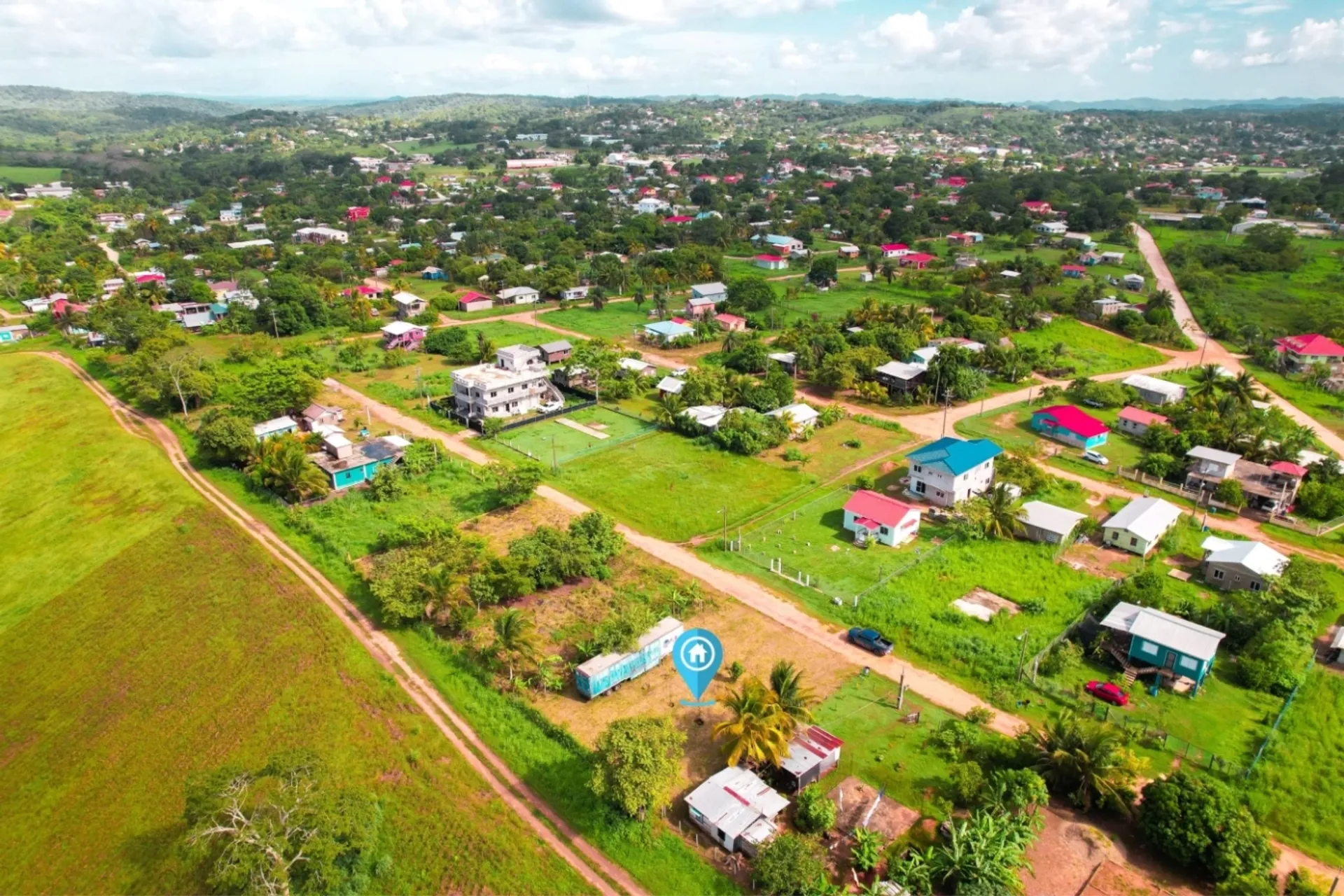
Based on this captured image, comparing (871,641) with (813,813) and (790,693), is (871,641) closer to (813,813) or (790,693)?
(790,693)

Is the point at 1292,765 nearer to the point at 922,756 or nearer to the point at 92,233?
the point at 922,756

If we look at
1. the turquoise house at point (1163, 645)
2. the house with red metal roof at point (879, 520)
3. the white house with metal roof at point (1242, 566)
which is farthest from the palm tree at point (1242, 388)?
the turquoise house at point (1163, 645)

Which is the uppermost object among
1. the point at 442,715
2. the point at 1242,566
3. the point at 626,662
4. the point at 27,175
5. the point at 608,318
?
the point at 1242,566

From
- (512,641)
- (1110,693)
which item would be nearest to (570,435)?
(512,641)

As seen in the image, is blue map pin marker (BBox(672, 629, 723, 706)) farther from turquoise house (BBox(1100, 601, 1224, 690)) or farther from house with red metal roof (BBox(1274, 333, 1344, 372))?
house with red metal roof (BBox(1274, 333, 1344, 372))

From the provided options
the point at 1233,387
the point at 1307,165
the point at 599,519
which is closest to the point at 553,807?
the point at 599,519

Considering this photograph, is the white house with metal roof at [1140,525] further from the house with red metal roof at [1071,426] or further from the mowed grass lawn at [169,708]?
the mowed grass lawn at [169,708]
